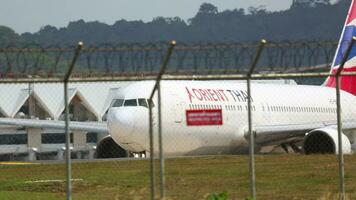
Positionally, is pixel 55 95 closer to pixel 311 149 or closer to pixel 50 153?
pixel 50 153

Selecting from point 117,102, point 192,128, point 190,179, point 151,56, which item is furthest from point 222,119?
point 151,56

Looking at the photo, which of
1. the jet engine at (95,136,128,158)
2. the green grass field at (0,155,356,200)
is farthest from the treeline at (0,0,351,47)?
the green grass field at (0,155,356,200)

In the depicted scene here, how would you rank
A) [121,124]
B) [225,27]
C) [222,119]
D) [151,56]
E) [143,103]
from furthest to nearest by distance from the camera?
[225,27] < [222,119] < [143,103] < [121,124] < [151,56]

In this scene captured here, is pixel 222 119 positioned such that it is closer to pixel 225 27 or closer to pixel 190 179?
pixel 190 179

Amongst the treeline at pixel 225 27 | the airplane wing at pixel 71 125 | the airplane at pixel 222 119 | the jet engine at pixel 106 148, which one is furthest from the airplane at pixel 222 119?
the treeline at pixel 225 27

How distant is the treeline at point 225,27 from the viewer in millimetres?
147750

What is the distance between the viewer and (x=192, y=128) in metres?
37.8

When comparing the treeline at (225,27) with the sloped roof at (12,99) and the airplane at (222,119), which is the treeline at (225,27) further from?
the airplane at (222,119)

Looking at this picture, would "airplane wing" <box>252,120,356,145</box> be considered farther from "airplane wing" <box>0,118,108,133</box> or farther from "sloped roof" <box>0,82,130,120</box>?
"sloped roof" <box>0,82,130,120</box>

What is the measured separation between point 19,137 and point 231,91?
28270mm

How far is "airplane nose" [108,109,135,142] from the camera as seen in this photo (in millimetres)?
36156

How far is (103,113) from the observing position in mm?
79938

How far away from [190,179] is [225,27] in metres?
135

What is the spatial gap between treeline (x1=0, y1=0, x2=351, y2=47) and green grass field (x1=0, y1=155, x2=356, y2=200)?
369 feet
